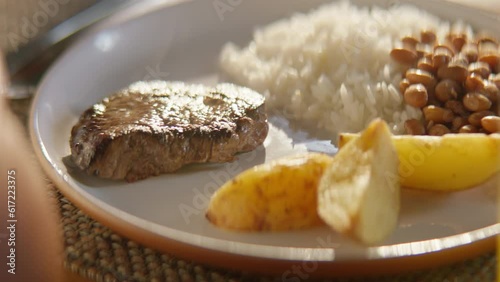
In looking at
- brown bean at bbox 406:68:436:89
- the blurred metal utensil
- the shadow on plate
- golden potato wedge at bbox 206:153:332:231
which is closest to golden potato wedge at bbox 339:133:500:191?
golden potato wedge at bbox 206:153:332:231

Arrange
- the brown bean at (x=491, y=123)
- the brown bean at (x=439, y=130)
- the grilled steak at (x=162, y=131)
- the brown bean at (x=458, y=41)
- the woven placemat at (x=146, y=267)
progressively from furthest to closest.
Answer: the brown bean at (x=458, y=41) → the brown bean at (x=439, y=130) → the brown bean at (x=491, y=123) → the grilled steak at (x=162, y=131) → the woven placemat at (x=146, y=267)

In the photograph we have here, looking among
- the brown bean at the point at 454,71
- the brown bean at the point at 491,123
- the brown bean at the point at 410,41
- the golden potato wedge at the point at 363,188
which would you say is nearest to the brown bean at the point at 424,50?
the brown bean at the point at 410,41

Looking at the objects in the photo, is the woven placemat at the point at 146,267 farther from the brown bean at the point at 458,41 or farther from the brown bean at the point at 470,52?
the brown bean at the point at 458,41

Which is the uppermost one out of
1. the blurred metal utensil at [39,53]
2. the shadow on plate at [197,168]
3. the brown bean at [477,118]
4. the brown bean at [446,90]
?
the brown bean at [446,90]

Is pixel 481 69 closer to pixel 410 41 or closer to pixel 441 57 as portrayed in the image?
pixel 441 57

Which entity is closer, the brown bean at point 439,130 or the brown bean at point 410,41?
the brown bean at point 439,130

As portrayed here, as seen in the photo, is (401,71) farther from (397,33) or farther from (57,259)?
(57,259)
